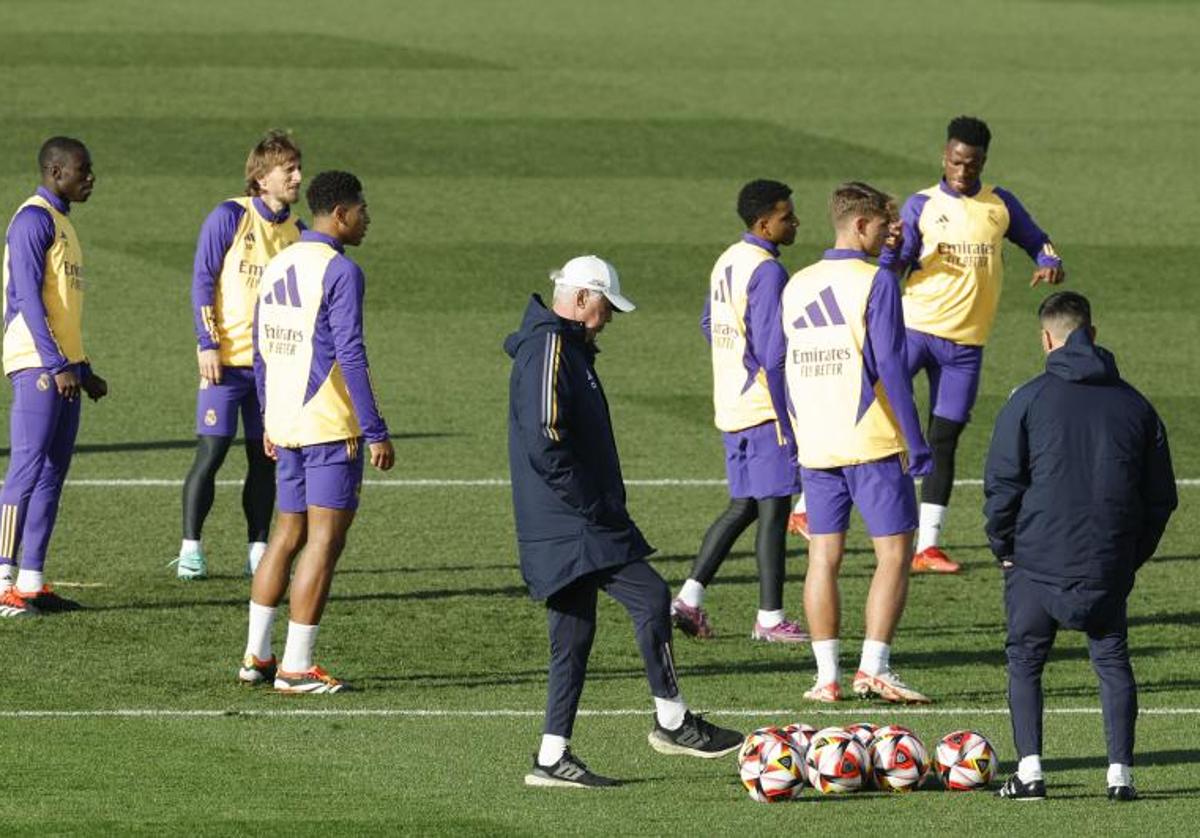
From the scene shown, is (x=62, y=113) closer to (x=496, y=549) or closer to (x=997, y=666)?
(x=496, y=549)

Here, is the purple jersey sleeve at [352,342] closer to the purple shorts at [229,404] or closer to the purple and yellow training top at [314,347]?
the purple and yellow training top at [314,347]

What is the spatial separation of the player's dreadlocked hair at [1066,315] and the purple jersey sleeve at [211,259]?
5.87 metres

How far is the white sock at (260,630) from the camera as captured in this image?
12.0 meters

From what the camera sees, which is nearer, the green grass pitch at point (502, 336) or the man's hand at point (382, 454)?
the green grass pitch at point (502, 336)

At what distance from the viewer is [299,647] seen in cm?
1184

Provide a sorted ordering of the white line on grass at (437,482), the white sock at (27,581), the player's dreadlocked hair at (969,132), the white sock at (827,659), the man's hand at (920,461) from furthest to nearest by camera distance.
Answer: the white line on grass at (437,482), the player's dreadlocked hair at (969,132), the white sock at (27,581), the white sock at (827,659), the man's hand at (920,461)

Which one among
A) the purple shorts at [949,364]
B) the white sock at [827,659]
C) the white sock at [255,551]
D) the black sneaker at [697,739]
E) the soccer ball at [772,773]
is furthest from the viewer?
the purple shorts at [949,364]

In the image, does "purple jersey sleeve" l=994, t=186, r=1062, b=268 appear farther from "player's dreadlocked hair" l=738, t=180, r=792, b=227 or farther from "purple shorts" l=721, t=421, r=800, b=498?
"purple shorts" l=721, t=421, r=800, b=498

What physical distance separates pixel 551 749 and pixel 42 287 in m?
4.77

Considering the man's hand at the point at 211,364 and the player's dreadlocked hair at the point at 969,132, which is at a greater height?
the player's dreadlocked hair at the point at 969,132

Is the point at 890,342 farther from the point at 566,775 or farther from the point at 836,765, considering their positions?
the point at 566,775

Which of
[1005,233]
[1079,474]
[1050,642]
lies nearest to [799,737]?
[1050,642]

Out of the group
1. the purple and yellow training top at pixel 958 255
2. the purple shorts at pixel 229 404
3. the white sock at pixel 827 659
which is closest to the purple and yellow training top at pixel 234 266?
the purple shorts at pixel 229 404

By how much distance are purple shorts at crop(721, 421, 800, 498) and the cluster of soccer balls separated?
3220 mm
